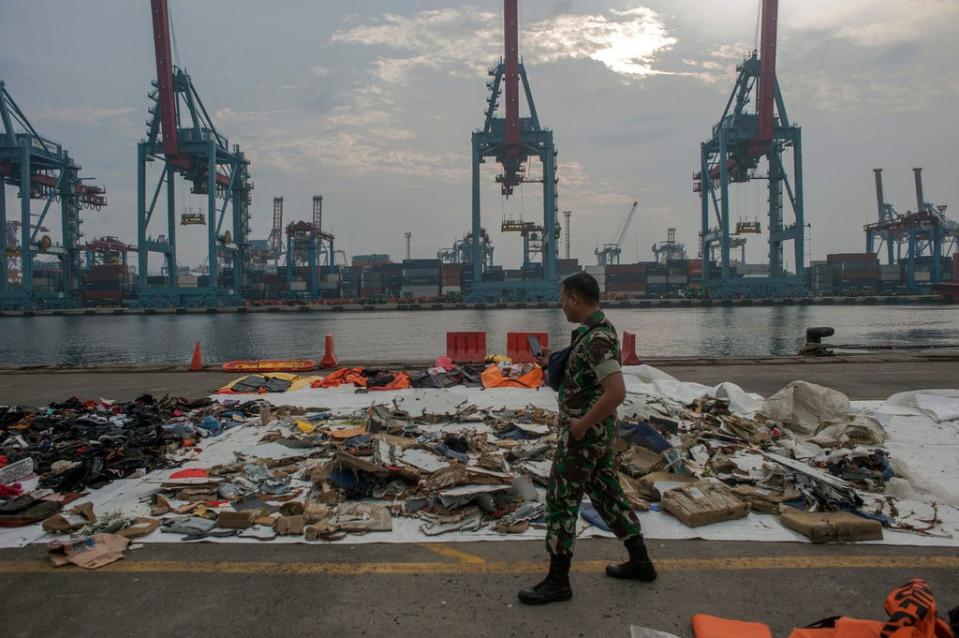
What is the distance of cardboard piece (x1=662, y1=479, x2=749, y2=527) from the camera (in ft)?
12.8

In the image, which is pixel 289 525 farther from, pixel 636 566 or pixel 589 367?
pixel 589 367

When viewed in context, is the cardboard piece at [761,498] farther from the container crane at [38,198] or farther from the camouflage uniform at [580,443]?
the container crane at [38,198]

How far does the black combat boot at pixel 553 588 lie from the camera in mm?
2938

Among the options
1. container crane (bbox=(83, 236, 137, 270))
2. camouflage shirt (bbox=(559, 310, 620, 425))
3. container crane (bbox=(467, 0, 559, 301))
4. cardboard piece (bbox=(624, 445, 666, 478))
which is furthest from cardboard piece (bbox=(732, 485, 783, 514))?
container crane (bbox=(83, 236, 137, 270))

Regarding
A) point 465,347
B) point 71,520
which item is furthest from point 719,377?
point 71,520

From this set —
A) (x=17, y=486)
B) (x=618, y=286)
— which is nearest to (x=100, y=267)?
(x=618, y=286)

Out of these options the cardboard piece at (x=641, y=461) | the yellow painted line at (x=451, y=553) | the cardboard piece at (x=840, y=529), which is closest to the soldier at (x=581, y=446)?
the yellow painted line at (x=451, y=553)

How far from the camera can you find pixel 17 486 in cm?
477

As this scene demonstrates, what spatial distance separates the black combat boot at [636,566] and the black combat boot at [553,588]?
0.36m

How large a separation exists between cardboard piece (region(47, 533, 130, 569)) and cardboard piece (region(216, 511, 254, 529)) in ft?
1.87

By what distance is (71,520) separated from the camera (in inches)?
161

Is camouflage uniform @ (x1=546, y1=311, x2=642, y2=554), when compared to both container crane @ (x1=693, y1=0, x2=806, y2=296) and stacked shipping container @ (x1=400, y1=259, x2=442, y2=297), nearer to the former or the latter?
container crane @ (x1=693, y1=0, x2=806, y2=296)

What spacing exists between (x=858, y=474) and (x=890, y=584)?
195 centimetres

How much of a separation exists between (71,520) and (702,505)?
14.8 feet
